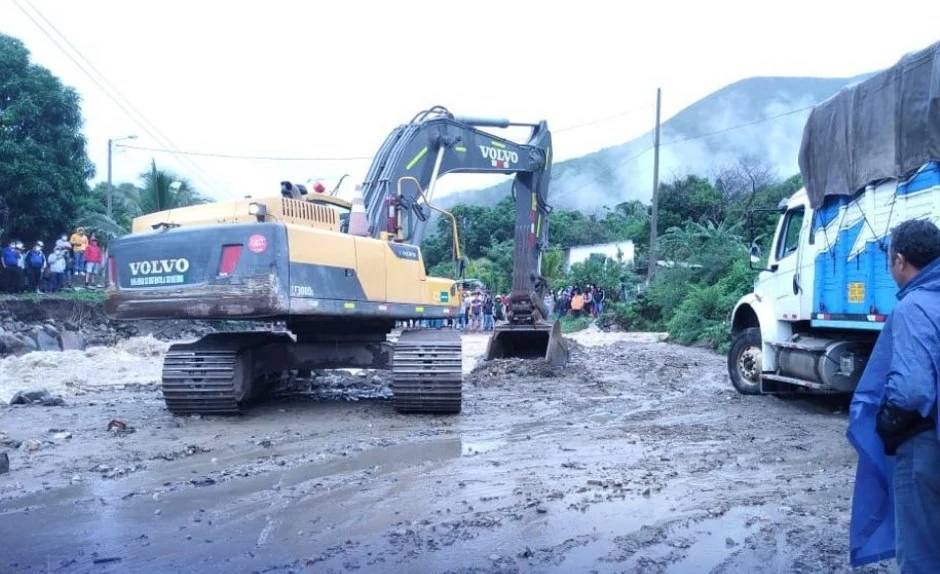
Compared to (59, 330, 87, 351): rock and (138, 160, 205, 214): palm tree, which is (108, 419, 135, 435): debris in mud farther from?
(138, 160, 205, 214): palm tree

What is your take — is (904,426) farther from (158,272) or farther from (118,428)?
(118,428)

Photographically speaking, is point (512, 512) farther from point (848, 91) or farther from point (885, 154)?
point (848, 91)

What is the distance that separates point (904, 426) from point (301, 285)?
576cm

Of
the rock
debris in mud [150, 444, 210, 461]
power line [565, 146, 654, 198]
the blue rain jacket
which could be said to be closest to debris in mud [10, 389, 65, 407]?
debris in mud [150, 444, 210, 461]

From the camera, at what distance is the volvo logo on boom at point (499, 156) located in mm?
12656

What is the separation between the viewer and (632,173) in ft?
341

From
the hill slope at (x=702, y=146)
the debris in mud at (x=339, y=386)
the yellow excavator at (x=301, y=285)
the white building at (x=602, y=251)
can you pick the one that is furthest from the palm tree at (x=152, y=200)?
the hill slope at (x=702, y=146)

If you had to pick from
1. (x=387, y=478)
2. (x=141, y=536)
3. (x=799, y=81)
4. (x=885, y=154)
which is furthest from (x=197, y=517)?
(x=799, y=81)

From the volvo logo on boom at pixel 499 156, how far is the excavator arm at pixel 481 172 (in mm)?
15

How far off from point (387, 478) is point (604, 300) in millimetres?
28268

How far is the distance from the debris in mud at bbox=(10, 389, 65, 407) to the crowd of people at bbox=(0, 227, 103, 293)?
10.9m

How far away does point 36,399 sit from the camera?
10.1 meters

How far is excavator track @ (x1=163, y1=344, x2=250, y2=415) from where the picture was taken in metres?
8.41

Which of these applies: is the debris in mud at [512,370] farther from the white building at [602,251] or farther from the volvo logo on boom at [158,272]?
the white building at [602,251]
